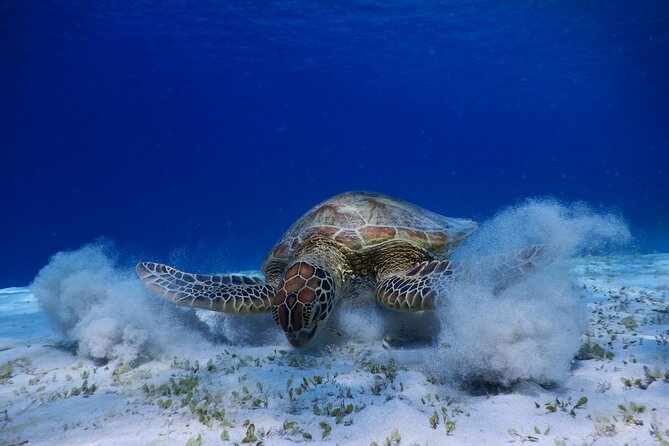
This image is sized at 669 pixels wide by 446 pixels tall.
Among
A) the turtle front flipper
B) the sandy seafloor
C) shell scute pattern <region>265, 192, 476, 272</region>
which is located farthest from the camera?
shell scute pattern <region>265, 192, 476, 272</region>

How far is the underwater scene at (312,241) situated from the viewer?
2.78 metres

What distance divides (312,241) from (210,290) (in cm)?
159

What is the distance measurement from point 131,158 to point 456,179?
96.9 m

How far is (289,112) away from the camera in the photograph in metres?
76.8

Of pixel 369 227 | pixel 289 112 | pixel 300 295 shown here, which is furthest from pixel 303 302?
pixel 289 112

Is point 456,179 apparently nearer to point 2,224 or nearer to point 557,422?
point 2,224

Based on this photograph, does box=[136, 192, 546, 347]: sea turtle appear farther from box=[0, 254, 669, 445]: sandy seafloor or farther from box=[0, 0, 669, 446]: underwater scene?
box=[0, 254, 669, 445]: sandy seafloor

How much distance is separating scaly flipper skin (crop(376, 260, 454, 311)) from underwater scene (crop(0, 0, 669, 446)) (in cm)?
3

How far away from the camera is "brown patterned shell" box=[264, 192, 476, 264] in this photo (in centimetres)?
536

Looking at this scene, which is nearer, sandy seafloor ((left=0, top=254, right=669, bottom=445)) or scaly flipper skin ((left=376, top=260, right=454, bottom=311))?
sandy seafloor ((left=0, top=254, right=669, bottom=445))

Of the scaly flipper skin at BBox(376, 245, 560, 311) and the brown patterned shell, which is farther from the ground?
the brown patterned shell

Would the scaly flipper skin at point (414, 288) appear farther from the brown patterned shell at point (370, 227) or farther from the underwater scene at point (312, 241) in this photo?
the brown patterned shell at point (370, 227)

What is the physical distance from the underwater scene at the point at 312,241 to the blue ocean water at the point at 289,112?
0.40 metres

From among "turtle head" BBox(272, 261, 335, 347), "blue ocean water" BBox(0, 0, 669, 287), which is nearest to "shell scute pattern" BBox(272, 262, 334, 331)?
"turtle head" BBox(272, 261, 335, 347)
